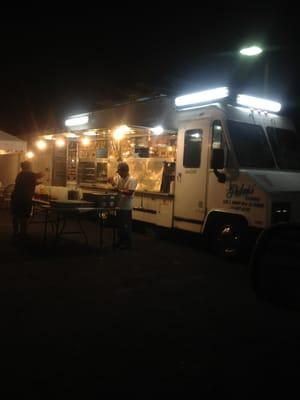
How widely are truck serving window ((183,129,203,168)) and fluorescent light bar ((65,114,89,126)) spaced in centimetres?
429

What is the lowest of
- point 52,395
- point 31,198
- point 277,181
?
point 52,395

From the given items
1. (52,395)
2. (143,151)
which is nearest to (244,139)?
(143,151)

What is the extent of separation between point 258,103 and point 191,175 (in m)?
1.96

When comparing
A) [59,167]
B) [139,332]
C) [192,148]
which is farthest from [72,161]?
[139,332]

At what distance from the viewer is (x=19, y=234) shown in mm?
9992

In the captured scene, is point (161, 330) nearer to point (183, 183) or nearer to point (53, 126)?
point (183, 183)

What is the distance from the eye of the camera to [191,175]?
911cm

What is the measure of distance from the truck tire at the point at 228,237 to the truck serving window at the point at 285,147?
1485 millimetres

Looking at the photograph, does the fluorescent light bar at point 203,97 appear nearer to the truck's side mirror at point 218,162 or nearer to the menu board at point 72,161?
the truck's side mirror at point 218,162

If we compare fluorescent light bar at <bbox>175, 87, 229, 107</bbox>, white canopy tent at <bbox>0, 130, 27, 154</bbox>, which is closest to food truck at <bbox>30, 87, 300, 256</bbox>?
fluorescent light bar at <bbox>175, 87, 229, 107</bbox>

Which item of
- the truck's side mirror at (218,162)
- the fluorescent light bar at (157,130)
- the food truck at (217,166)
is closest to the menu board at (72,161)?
the food truck at (217,166)

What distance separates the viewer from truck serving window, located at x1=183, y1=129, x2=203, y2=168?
8.98m

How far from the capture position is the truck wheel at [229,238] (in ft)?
26.7

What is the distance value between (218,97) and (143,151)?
3443mm
